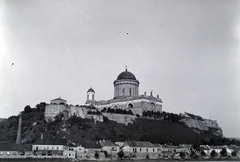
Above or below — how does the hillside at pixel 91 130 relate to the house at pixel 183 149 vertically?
above

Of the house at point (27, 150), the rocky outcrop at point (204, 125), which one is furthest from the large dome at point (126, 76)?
the house at point (27, 150)

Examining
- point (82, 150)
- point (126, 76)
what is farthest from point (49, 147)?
point (126, 76)

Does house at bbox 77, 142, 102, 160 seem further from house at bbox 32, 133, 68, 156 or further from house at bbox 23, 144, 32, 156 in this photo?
house at bbox 23, 144, 32, 156

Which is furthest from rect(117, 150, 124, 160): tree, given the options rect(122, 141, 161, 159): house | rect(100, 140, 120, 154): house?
rect(122, 141, 161, 159): house

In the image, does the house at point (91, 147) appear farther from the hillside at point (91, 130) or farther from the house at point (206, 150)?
the house at point (206, 150)

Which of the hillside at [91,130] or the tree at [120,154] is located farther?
the hillside at [91,130]

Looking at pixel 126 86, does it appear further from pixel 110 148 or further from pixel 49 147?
pixel 49 147
